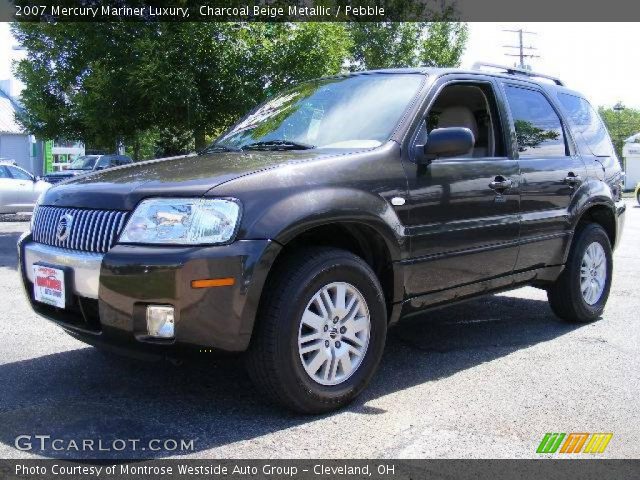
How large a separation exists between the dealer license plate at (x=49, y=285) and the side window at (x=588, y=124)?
164 inches

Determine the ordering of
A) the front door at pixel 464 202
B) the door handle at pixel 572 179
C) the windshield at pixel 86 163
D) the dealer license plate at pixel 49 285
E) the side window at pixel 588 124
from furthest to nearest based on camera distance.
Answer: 1. the windshield at pixel 86 163
2. the side window at pixel 588 124
3. the door handle at pixel 572 179
4. the front door at pixel 464 202
5. the dealer license plate at pixel 49 285

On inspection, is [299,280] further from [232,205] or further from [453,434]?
[453,434]

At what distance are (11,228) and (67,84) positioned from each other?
4374 mm

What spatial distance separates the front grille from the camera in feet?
11.1

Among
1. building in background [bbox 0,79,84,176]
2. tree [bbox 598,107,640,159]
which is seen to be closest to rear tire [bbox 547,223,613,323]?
building in background [bbox 0,79,84,176]

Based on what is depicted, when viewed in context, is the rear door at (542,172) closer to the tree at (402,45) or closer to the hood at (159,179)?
the hood at (159,179)

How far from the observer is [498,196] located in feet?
15.1

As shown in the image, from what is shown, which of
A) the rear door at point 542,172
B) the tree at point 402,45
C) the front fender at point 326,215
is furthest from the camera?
the tree at point 402,45

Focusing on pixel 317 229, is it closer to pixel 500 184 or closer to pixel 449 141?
pixel 449 141

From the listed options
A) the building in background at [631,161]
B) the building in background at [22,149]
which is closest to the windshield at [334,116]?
the building in background at [22,149]

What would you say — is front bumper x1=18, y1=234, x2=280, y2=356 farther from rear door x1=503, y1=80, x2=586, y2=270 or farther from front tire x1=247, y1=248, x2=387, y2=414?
rear door x1=503, y1=80, x2=586, y2=270

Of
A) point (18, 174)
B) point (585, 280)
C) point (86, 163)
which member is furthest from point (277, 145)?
point (86, 163)

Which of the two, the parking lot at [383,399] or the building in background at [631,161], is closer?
the parking lot at [383,399]

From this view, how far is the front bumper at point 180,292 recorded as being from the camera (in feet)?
10.3
